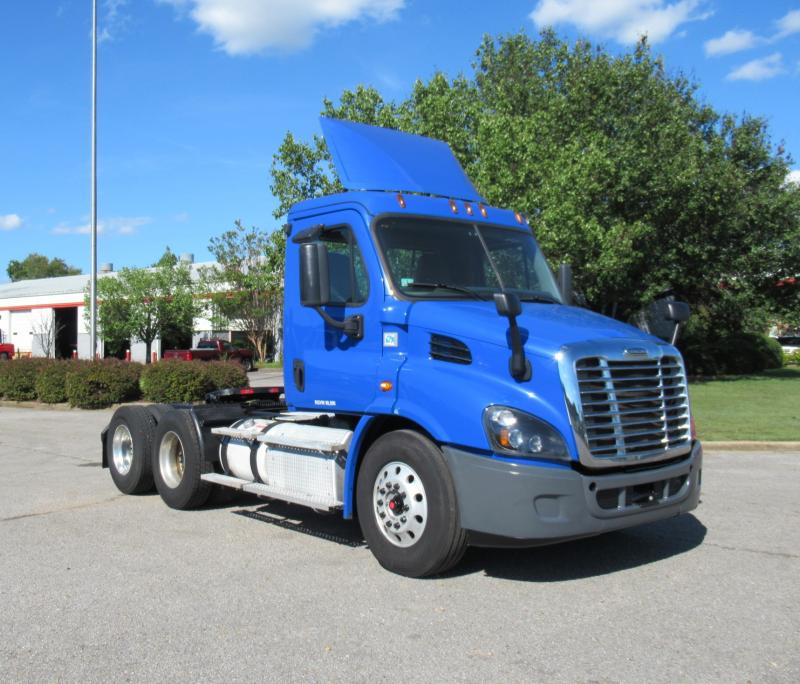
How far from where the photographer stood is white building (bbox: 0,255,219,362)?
174ft

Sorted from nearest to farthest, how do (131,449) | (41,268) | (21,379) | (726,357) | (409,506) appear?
(409,506) → (131,449) → (21,379) → (726,357) → (41,268)

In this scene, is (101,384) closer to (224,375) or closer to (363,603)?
(224,375)

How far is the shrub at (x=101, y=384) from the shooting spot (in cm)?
2066

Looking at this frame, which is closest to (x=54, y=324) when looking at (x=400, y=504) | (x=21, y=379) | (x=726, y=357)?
(x=21, y=379)

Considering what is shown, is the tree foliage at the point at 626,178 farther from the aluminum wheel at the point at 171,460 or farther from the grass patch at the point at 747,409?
the aluminum wheel at the point at 171,460

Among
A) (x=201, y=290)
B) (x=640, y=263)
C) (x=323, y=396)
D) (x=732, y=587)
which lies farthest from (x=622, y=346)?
(x=201, y=290)

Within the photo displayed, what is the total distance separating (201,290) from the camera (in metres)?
44.8

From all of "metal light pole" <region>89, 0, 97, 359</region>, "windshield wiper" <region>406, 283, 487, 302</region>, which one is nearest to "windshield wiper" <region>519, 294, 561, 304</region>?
"windshield wiper" <region>406, 283, 487, 302</region>

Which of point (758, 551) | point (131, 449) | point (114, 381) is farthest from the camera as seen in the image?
point (114, 381)

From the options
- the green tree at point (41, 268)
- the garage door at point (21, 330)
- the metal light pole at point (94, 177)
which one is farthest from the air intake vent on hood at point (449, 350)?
the green tree at point (41, 268)

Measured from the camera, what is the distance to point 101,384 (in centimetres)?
2072

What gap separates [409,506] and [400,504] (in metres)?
0.08

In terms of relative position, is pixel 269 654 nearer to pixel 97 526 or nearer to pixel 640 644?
pixel 640 644

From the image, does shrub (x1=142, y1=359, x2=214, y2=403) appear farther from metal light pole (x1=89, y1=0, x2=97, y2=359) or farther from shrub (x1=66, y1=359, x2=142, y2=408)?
metal light pole (x1=89, y1=0, x2=97, y2=359)
